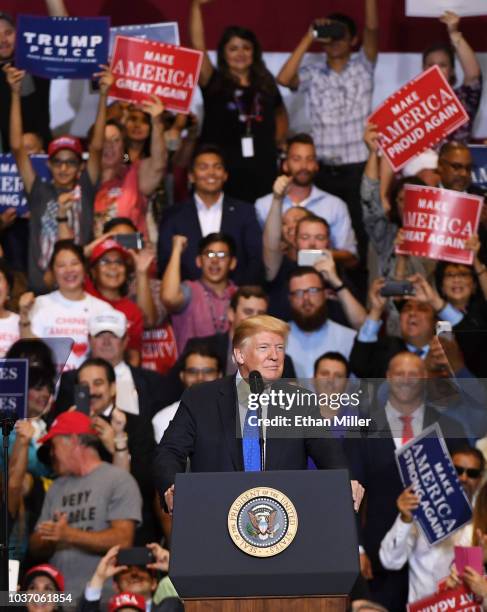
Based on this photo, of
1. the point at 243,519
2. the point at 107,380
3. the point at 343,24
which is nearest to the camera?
the point at 243,519

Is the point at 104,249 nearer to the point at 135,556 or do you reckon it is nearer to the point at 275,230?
the point at 275,230

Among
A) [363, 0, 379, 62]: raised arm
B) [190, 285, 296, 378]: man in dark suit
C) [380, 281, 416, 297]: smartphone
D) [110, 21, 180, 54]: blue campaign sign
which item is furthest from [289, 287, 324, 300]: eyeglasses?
[110, 21, 180, 54]: blue campaign sign

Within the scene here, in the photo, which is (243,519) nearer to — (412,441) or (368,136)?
(412,441)

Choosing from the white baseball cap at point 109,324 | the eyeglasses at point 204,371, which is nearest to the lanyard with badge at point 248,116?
the white baseball cap at point 109,324

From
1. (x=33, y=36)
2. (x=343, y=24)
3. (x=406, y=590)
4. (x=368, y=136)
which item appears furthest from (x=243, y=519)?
(x=343, y=24)

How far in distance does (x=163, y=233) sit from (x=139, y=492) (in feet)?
7.33

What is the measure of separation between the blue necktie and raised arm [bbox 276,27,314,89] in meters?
5.37

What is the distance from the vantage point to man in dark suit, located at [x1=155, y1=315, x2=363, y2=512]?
437 centimetres

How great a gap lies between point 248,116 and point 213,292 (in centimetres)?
163

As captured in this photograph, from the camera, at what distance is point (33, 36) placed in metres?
8.54

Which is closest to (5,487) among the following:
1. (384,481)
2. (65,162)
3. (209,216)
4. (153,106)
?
(384,481)

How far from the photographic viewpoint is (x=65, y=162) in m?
8.32

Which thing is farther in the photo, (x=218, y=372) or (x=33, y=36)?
(x=33, y=36)

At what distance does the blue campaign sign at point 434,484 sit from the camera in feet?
20.4
